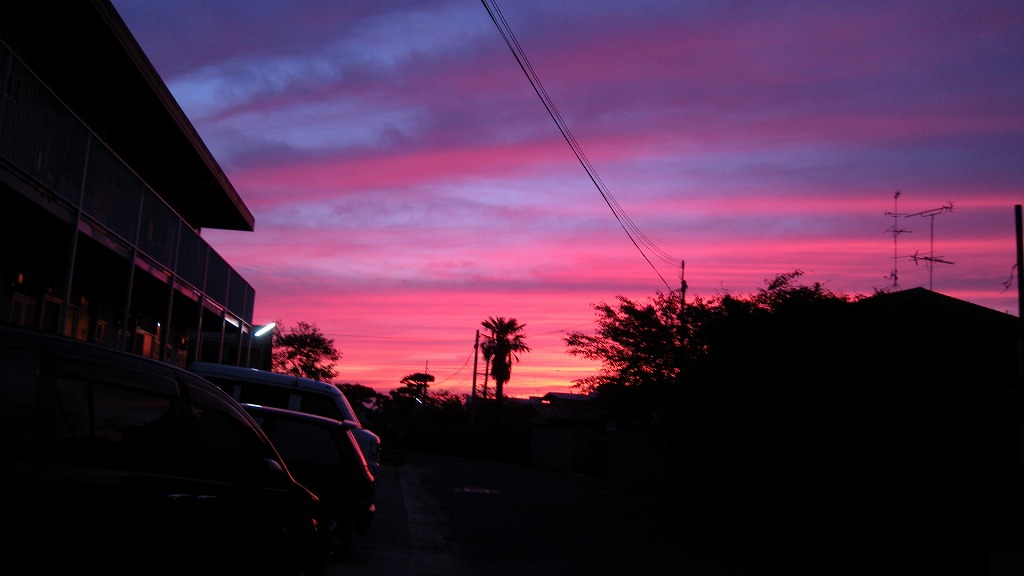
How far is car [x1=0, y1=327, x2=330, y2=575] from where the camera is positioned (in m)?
4.18

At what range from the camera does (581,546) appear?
1572 centimetres

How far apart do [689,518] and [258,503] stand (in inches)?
764

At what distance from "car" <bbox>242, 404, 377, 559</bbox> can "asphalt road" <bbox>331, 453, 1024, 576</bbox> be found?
62cm

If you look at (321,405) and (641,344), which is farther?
(641,344)

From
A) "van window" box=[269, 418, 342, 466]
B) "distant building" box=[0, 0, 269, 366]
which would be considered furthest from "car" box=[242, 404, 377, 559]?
"distant building" box=[0, 0, 269, 366]

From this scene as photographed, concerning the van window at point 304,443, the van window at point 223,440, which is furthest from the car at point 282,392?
the van window at point 223,440

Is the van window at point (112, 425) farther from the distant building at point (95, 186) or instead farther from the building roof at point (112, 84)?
the building roof at point (112, 84)

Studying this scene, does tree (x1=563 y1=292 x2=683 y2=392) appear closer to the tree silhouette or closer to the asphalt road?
the asphalt road

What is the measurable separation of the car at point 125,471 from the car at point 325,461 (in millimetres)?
4940

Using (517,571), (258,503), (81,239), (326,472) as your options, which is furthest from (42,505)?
(81,239)

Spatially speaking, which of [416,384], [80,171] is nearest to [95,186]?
[80,171]

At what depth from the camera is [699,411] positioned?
2441 cm

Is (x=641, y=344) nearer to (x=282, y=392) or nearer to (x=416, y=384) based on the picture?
(x=282, y=392)

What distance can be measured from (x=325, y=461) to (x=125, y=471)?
6.84 m
